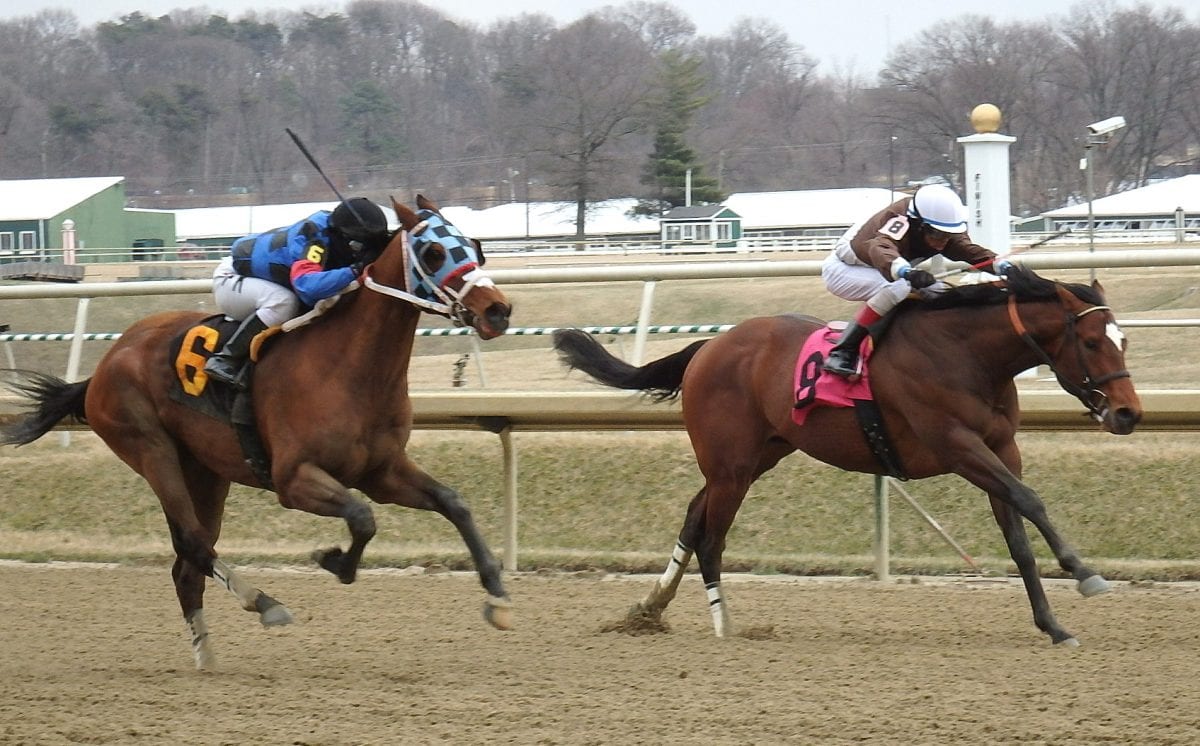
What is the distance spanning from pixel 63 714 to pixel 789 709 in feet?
6.89

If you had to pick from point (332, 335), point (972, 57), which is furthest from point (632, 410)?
point (972, 57)

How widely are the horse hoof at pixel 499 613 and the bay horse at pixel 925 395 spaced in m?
1.07

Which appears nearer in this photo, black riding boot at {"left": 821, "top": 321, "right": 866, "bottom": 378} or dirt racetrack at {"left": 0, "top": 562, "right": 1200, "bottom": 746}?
dirt racetrack at {"left": 0, "top": 562, "right": 1200, "bottom": 746}

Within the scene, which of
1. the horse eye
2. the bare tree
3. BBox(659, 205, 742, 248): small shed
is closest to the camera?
the horse eye

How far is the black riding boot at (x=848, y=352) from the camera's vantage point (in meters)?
5.82

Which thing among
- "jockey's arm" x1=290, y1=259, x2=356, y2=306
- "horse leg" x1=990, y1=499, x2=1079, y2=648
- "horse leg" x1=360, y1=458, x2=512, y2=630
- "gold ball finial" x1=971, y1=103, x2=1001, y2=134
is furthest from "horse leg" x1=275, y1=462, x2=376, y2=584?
"gold ball finial" x1=971, y1=103, x2=1001, y2=134

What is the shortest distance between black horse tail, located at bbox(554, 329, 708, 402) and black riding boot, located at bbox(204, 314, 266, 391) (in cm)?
162

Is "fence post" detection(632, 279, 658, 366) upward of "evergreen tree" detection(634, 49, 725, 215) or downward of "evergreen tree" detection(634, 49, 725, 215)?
downward

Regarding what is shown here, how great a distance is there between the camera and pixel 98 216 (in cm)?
4172

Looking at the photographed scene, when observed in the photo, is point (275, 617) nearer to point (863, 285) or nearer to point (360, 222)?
point (360, 222)

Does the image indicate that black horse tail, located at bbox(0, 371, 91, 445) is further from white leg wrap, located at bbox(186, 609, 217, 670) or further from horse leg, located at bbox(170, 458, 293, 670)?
white leg wrap, located at bbox(186, 609, 217, 670)

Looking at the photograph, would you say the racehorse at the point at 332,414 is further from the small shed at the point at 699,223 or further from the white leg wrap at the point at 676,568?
the small shed at the point at 699,223

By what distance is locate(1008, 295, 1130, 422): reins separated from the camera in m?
5.24

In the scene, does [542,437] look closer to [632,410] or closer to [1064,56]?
[632,410]
